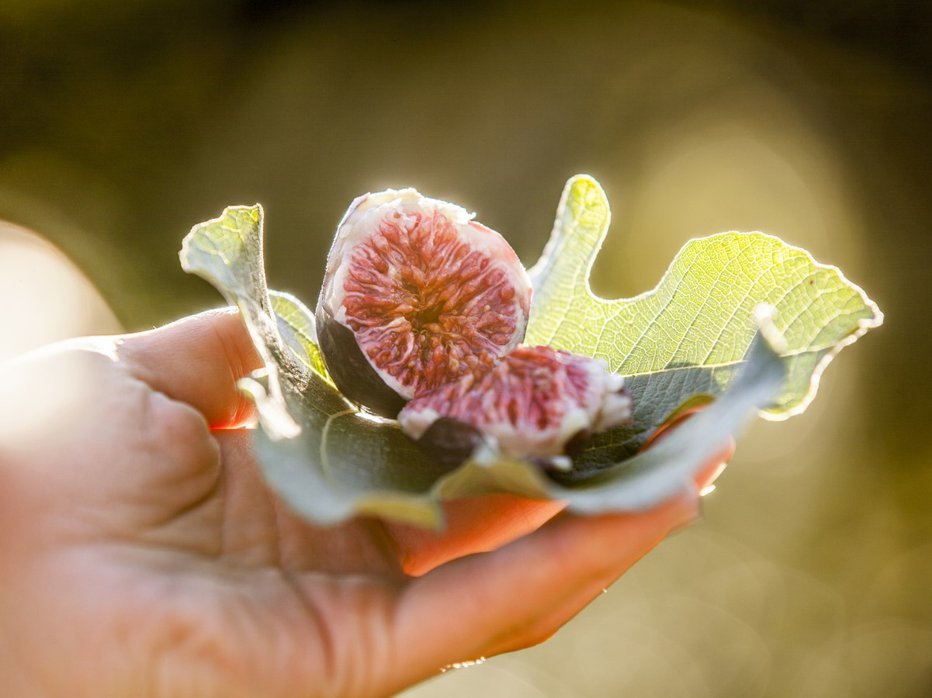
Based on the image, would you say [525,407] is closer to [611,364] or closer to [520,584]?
[520,584]

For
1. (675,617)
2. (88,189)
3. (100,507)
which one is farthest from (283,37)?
(100,507)

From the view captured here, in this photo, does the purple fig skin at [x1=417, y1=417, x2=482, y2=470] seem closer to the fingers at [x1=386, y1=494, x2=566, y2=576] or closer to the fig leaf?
the fig leaf

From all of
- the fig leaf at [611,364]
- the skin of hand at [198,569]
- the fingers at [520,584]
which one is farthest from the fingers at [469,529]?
the fingers at [520,584]

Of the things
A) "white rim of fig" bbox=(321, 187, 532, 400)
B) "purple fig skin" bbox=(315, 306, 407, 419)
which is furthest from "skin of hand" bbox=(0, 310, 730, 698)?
"white rim of fig" bbox=(321, 187, 532, 400)

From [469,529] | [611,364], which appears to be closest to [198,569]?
[469,529]

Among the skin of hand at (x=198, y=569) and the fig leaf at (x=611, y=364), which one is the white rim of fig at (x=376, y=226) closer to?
the fig leaf at (x=611, y=364)

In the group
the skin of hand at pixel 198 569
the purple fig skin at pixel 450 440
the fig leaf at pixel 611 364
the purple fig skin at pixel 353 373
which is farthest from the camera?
the purple fig skin at pixel 353 373
